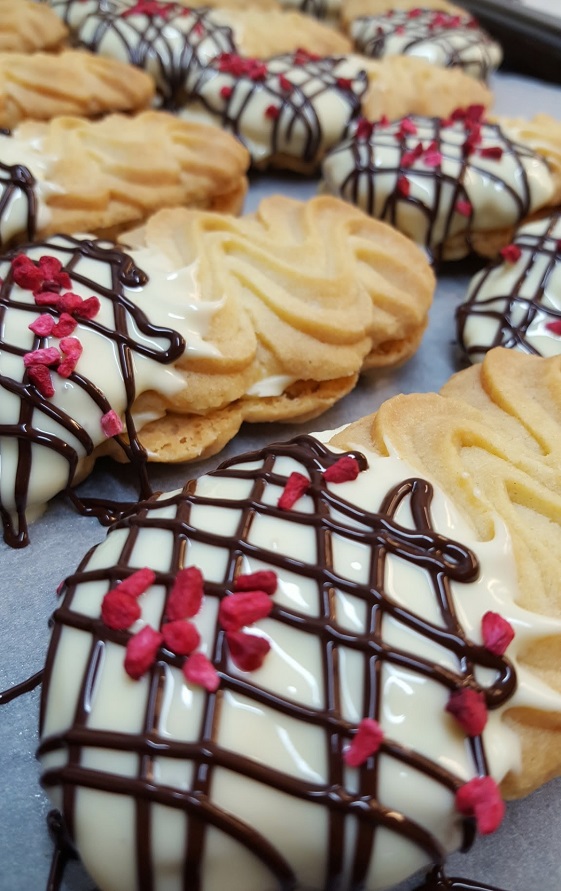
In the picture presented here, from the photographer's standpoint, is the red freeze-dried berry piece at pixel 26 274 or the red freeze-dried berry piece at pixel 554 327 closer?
the red freeze-dried berry piece at pixel 26 274

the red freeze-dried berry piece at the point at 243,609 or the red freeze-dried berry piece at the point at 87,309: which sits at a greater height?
the red freeze-dried berry piece at the point at 87,309

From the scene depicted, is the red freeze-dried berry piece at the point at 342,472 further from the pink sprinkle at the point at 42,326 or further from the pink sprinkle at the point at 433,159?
the pink sprinkle at the point at 433,159

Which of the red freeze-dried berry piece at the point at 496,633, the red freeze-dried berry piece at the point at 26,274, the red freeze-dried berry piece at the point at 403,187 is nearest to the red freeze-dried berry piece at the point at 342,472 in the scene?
the red freeze-dried berry piece at the point at 496,633

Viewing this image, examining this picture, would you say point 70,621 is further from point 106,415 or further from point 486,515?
point 486,515

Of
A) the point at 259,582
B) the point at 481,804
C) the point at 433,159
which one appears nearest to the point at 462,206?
the point at 433,159

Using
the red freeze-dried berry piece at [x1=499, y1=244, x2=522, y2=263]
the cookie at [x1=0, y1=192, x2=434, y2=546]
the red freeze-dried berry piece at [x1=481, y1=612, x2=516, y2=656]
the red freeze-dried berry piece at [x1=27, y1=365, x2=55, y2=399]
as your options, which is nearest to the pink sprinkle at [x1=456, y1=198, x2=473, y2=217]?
the red freeze-dried berry piece at [x1=499, y1=244, x2=522, y2=263]

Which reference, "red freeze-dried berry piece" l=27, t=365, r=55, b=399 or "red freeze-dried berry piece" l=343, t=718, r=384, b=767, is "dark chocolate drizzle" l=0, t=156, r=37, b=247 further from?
"red freeze-dried berry piece" l=343, t=718, r=384, b=767

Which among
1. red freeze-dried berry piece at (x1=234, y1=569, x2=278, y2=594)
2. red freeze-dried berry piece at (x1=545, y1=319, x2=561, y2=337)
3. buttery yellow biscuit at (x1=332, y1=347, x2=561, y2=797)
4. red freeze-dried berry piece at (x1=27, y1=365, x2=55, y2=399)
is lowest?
red freeze-dried berry piece at (x1=27, y1=365, x2=55, y2=399)

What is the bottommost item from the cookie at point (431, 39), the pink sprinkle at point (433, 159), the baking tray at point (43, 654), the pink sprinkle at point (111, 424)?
the baking tray at point (43, 654)
